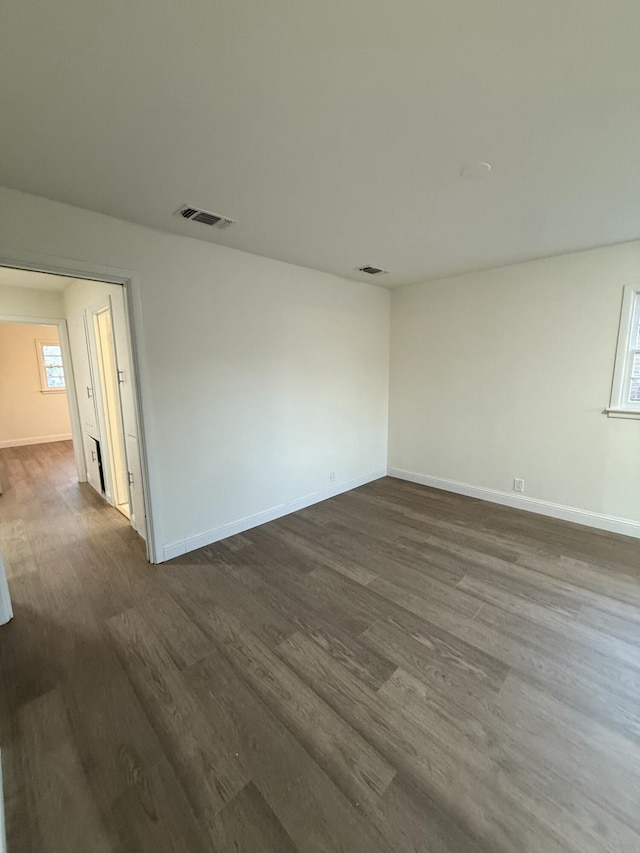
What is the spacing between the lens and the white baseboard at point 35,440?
671cm

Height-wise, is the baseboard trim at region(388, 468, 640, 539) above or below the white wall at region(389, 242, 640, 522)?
below

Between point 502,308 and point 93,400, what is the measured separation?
473 cm

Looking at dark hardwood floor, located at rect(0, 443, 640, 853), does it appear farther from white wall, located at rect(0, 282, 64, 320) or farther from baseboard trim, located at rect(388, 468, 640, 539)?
white wall, located at rect(0, 282, 64, 320)

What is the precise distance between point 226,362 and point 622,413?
140 inches

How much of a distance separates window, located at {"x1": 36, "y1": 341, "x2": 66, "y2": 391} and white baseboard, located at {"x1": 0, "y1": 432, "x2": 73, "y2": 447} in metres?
0.98

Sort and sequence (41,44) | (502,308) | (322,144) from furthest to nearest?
1. (502,308)
2. (322,144)
3. (41,44)

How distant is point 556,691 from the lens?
1.67 meters

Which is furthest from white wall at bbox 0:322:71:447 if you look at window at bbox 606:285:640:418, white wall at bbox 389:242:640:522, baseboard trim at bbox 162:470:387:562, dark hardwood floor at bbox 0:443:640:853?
window at bbox 606:285:640:418

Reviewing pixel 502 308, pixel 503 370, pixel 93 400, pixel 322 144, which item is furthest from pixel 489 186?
pixel 93 400

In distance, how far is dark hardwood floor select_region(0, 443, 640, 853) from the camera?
1.19 m

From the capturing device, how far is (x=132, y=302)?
8.20 feet

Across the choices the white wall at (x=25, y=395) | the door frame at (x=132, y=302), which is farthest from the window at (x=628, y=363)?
the white wall at (x=25, y=395)

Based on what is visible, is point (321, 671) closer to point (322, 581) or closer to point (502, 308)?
point (322, 581)

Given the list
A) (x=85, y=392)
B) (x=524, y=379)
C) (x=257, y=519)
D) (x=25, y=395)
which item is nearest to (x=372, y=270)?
(x=524, y=379)
